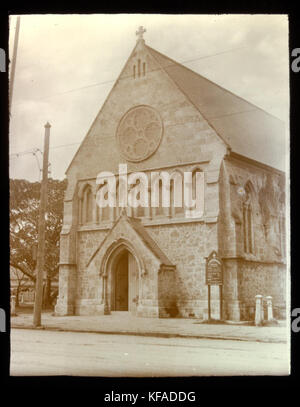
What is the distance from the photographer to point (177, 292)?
1358cm

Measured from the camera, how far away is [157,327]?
1299cm

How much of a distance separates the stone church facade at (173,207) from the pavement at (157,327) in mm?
273

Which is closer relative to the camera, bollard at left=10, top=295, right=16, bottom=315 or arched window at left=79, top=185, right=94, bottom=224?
bollard at left=10, top=295, right=16, bottom=315

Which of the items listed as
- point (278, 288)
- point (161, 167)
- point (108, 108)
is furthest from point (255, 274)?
point (108, 108)

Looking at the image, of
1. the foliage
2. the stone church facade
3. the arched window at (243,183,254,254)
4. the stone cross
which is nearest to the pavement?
the stone church facade

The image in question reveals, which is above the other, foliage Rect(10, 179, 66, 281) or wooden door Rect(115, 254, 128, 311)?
foliage Rect(10, 179, 66, 281)

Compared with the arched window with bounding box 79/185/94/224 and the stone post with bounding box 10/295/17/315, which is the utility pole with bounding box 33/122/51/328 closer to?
the stone post with bounding box 10/295/17/315

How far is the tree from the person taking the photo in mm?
13258

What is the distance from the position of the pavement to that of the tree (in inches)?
41.1

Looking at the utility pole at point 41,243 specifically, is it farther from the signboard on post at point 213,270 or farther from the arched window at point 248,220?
Result: the arched window at point 248,220

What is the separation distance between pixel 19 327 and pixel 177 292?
380 cm

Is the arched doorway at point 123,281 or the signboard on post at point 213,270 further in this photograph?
the arched doorway at point 123,281

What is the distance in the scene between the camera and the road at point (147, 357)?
1073cm

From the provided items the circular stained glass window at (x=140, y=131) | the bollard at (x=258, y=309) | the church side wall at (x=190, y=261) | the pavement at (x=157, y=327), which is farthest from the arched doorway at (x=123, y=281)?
the circular stained glass window at (x=140, y=131)
